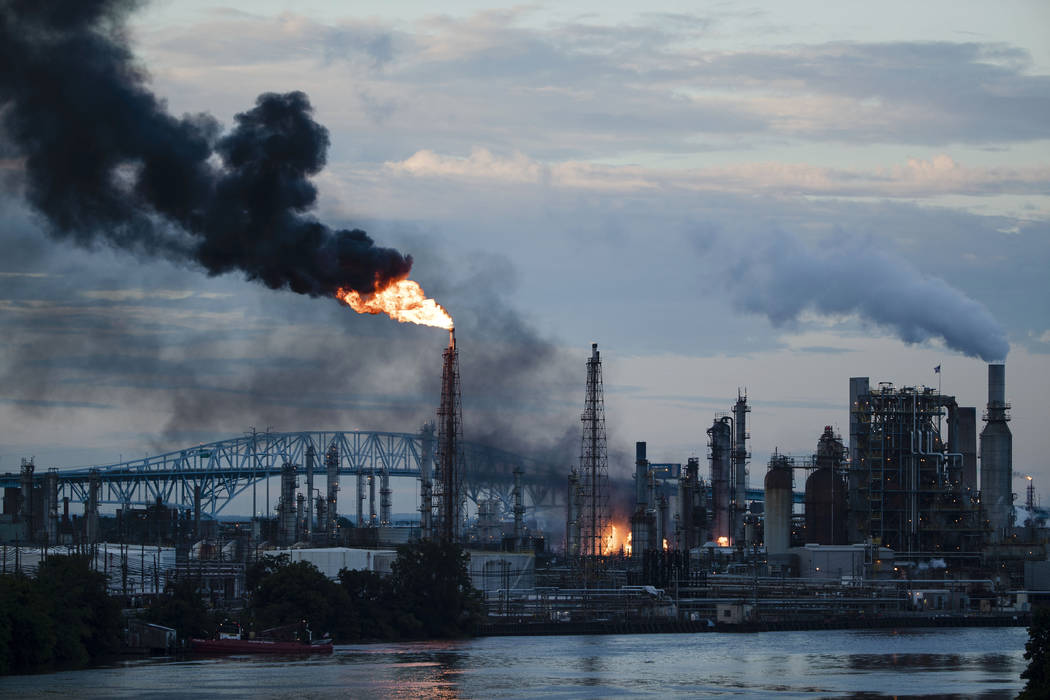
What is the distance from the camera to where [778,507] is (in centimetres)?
12812

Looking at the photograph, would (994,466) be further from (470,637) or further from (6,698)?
(6,698)

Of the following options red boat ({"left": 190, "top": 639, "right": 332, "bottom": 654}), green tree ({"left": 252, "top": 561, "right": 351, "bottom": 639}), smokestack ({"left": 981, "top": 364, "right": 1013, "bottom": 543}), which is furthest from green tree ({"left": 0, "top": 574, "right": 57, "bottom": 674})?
smokestack ({"left": 981, "top": 364, "right": 1013, "bottom": 543})

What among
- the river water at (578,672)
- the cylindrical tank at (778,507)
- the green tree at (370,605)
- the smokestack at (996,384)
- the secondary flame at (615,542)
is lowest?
the river water at (578,672)

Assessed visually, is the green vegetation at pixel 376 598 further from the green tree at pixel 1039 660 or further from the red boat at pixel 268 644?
the green tree at pixel 1039 660

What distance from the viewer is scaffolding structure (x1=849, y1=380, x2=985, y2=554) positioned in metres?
124

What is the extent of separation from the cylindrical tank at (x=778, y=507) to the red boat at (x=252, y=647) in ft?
171

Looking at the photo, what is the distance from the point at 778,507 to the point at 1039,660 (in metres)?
79.1

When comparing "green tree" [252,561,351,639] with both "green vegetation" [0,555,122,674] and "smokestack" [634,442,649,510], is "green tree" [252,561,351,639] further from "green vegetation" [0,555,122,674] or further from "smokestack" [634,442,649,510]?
"smokestack" [634,442,649,510]

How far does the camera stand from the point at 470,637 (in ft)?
318

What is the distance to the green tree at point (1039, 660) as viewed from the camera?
47000mm

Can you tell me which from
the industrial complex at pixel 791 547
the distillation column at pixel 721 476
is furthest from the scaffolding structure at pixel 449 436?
the distillation column at pixel 721 476

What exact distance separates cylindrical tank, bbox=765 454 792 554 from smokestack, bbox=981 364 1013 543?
49.3 ft

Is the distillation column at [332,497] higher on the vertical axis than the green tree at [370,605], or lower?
higher

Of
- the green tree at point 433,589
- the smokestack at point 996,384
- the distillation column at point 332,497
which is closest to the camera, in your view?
the green tree at point 433,589
